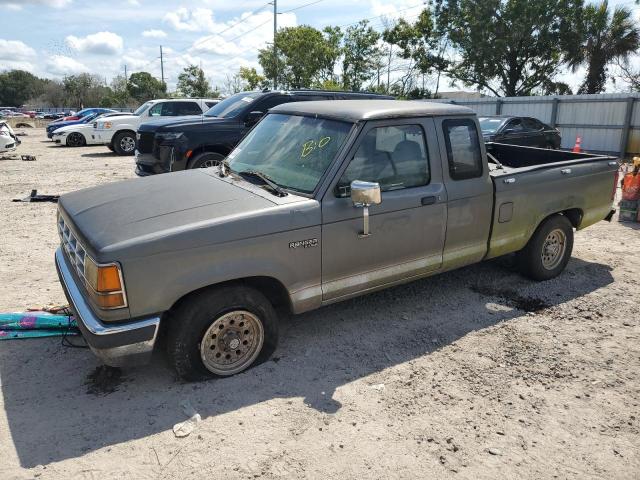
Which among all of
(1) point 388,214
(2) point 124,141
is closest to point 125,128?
(2) point 124,141

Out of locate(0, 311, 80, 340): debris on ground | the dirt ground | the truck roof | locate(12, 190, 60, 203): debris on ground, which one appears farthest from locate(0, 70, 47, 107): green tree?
the dirt ground

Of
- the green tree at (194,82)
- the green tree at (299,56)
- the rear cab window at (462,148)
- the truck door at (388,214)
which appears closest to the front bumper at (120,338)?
the truck door at (388,214)

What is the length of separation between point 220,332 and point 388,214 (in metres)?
1.60

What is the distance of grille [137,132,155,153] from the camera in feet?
30.6

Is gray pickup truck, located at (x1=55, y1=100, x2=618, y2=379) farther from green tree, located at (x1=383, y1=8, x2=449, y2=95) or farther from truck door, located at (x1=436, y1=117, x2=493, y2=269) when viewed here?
green tree, located at (x1=383, y1=8, x2=449, y2=95)

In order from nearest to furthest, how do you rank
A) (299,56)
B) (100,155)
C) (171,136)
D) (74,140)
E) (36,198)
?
(171,136) → (36,198) → (100,155) → (74,140) → (299,56)

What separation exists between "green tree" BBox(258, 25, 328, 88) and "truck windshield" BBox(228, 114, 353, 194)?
41.1 meters

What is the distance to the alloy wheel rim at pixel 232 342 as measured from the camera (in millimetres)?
3486

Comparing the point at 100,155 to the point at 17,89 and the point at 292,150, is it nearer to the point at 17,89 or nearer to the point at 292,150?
the point at 292,150

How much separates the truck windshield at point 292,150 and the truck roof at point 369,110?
7cm

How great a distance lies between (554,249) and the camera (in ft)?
18.6

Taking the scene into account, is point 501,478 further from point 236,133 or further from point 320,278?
point 236,133

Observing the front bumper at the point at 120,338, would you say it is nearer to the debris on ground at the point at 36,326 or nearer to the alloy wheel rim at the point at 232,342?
the alloy wheel rim at the point at 232,342

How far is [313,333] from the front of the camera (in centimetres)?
438
